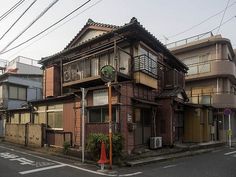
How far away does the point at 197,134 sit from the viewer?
25.7 m

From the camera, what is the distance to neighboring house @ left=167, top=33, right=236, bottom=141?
3250 centimetres

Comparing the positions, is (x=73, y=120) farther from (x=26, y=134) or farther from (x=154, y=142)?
(x=154, y=142)

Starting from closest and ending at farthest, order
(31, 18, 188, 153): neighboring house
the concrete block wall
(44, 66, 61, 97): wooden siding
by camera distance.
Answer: (31, 18, 188, 153): neighboring house, the concrete block wall, (44, 66, 61, 97): wooden siding

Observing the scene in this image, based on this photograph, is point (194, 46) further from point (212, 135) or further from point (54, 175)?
point (54, 175)

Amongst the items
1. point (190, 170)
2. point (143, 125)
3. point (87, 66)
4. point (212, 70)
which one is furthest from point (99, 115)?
point (212, 70)

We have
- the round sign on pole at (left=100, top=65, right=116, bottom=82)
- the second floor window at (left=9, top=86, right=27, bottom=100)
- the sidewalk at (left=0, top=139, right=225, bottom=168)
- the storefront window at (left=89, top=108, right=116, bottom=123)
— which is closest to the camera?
the round sign on pole at (left=100, top=65, right=116, bottom=82)

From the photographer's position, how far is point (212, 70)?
32.9 meters

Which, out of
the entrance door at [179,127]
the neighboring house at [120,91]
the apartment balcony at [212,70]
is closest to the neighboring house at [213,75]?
the apartment balcony at [212,70]

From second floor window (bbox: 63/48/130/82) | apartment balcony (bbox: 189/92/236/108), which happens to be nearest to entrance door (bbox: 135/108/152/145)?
second floor window (bbox: 63/48/130/82)

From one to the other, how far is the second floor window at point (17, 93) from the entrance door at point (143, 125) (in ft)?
60.5

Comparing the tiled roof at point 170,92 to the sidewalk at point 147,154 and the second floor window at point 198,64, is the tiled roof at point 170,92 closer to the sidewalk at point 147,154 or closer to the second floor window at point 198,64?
the sidewalk at point 147,154

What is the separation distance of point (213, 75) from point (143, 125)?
15.9 m

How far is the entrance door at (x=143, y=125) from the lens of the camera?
1900cm

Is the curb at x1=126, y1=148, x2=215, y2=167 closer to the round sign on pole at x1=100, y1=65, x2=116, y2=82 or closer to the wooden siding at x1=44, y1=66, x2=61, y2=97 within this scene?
the round sign on pole at x1=100, y1=65, x2=116, y2=82
